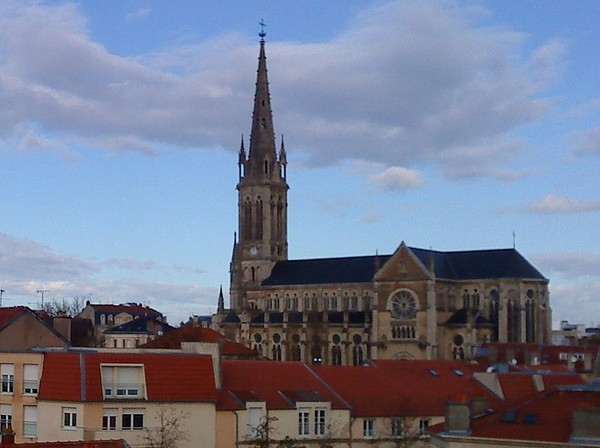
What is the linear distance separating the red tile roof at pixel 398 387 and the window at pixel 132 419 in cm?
1218

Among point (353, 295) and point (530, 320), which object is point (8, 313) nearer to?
point (530, 320)

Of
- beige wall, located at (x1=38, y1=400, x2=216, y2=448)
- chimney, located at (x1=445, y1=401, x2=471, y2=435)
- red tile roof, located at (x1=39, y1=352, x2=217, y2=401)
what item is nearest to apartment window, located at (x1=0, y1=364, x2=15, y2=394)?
red tile roof, located at (x1=39, y1=352, x2=217, y2=401)

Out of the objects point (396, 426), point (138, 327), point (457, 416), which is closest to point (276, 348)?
point (138, 327)

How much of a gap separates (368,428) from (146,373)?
42.6ft

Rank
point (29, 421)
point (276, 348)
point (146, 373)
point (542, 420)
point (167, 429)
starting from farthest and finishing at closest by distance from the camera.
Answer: point (276, 348) → point (29, 421) → point (146, 373) → point (167, 429) → point (542, 420)

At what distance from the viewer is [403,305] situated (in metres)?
141

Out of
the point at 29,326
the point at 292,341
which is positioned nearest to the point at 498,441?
the point at 29,326

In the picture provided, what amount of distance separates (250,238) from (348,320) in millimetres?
25703

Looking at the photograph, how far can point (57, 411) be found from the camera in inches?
1820

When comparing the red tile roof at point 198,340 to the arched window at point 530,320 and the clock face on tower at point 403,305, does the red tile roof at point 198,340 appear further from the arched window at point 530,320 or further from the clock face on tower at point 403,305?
the arched window at point 530,320

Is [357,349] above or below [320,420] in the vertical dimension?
above

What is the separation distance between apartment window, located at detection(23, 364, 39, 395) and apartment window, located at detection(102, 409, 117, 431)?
3.91m

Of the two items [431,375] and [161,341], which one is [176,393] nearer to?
[431,375]

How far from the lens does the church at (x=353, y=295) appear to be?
138 meters
